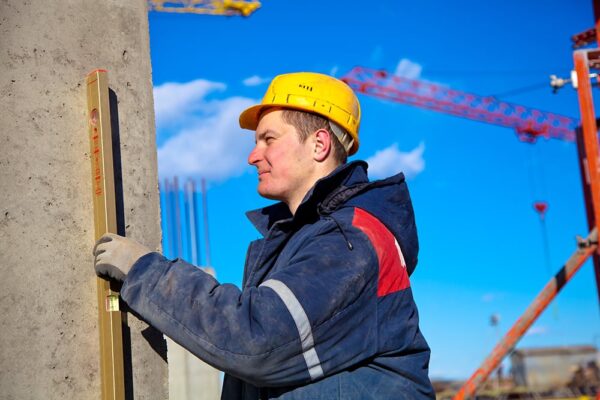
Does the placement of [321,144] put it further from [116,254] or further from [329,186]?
[116,254]

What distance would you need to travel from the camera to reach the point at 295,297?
2.08m

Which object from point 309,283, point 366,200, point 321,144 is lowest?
point 309,283

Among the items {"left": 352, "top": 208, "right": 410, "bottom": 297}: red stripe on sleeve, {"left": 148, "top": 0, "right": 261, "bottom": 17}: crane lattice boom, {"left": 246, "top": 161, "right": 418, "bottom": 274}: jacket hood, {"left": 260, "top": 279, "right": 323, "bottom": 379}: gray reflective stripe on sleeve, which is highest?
{"left": 148, "top": 0, "right": 261, "bottom": 17}: crane lattice boom

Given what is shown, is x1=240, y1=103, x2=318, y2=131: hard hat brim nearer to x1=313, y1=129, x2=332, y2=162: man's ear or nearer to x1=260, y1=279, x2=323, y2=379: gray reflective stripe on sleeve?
x1=313, y1=129, x2=332, y2=162: man's ear

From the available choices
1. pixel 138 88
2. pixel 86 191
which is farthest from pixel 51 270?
pixel 138 88

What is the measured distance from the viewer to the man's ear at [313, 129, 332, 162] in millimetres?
2590

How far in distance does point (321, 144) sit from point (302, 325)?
76 cm

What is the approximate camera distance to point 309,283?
2119 mm

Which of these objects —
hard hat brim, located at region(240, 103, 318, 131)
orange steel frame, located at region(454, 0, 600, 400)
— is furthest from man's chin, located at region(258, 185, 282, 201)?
orange steel frame, located at region(454, 0, 600, 400)

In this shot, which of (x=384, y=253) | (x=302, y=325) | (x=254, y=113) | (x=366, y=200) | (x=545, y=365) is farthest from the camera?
(x=545, y=365)

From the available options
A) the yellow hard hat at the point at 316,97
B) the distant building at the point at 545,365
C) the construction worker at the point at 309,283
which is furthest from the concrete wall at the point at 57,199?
the distant building at the point at 545,365

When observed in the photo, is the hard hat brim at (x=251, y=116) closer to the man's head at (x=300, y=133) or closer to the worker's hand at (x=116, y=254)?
the man's head at (x=300, y=133)

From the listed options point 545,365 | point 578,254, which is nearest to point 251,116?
point 578,254

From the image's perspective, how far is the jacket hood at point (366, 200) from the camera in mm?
2402
